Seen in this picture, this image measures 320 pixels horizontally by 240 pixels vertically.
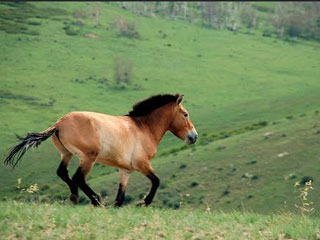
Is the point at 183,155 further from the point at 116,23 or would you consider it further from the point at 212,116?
the point at 116,23

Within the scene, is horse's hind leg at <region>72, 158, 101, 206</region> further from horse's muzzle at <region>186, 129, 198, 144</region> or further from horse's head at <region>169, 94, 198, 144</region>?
horse's muzzle at <region>186, 129, 198, 144</region>

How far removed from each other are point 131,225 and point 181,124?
6317 mm

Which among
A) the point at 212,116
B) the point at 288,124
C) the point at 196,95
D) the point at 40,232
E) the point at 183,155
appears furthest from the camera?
the point at 196,95

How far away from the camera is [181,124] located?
61.3ft

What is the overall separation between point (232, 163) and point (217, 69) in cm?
4555

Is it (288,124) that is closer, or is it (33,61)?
(288,124)

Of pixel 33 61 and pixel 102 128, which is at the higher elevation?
pixel 102 128

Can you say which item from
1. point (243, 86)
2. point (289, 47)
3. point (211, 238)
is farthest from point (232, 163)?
point (289, 47)

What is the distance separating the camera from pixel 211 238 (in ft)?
40.5

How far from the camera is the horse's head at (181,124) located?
18547 mm

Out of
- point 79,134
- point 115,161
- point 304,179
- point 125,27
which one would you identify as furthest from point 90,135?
point 125,27

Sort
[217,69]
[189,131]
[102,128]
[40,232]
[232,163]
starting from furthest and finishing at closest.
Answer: [217,69], [232,163], [189,131], [102,128], [40,232]

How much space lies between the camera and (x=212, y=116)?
85.4 m

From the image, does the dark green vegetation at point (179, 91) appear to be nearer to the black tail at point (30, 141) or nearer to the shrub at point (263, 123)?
the shrub at point (263, 123)
